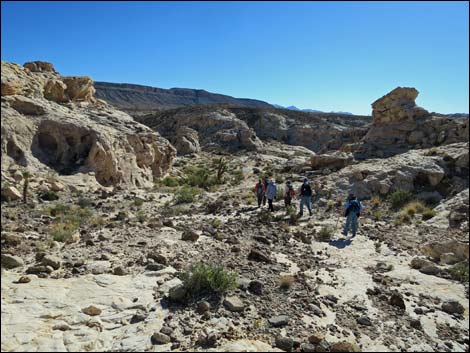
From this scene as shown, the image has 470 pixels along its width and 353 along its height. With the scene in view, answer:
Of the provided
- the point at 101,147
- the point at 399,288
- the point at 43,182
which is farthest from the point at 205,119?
the point at 399,288

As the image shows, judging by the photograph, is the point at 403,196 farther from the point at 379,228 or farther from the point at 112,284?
the point at 112,284

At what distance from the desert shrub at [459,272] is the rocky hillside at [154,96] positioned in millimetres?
99309

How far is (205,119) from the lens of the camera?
5056 centimetres

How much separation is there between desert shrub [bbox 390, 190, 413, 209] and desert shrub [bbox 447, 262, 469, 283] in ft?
20.9

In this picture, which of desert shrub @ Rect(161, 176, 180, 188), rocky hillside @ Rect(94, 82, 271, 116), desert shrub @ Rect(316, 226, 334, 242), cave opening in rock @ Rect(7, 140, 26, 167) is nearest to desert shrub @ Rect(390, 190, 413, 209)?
desert shrub @ Rect(316, 226, 334, 242)

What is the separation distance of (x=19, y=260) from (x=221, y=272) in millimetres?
3689

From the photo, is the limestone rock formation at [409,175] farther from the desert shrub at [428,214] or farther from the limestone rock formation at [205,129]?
the limestone rock formation at [205,129]

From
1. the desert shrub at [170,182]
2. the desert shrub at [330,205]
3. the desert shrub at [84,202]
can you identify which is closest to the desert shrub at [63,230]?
the desert shrub at [84,202]

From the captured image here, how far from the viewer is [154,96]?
123562mm

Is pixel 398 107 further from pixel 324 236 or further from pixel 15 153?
pixel 15 153

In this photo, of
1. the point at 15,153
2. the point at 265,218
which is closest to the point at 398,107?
the point at 265,218

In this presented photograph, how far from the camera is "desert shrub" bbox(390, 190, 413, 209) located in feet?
46.7

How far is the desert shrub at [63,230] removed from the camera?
317 inches

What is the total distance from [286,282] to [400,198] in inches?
376
